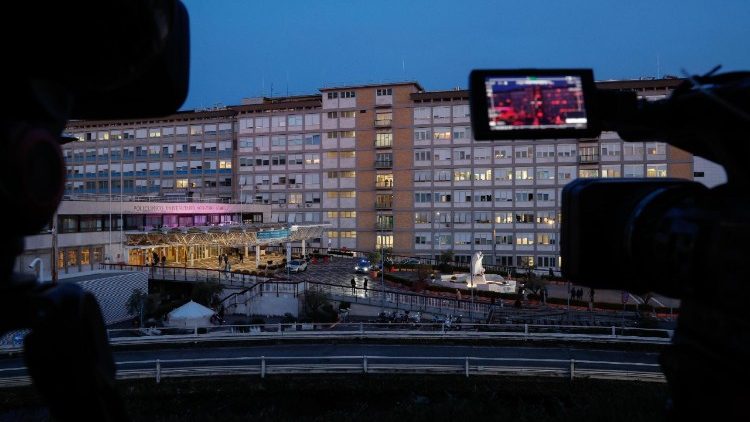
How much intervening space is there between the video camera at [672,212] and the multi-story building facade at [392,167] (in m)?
51.9

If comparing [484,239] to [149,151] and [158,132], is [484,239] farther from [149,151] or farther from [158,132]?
[149,151]

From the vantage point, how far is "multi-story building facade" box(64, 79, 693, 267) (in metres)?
57.0

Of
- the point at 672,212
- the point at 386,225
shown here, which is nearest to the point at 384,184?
the point at 386,225

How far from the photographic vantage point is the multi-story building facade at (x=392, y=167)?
5700cm

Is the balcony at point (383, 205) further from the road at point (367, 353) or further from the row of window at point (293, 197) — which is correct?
the road at point (367, 353)

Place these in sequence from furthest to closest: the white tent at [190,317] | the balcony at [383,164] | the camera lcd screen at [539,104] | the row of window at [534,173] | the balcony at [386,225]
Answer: the balcony at [383,164] < the balcony at [386,225] < the row of window at [534,173] < the white tent at [190,317] < the camera lcd screen at [539,104]

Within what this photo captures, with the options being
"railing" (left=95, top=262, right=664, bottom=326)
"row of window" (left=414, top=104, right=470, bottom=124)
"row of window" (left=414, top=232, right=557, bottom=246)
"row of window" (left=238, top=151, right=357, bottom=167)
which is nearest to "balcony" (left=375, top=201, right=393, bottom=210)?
"row of window" (left=414, top=232, right=557, bottom=246)

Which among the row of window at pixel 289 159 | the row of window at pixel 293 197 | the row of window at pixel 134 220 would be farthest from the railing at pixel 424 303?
the row of window at pixel 289 159

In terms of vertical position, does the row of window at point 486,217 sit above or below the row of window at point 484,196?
below

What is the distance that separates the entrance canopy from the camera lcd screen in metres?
37.3

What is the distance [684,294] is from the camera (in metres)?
1.80

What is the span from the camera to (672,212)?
1.94 metres

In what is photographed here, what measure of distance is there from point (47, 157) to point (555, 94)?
1877 millimetres

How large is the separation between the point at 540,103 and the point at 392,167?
6037 cm
